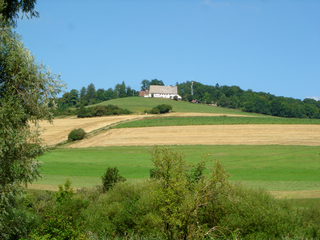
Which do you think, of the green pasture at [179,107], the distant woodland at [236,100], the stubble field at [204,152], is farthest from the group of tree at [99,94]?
the stubble field at [204,152]

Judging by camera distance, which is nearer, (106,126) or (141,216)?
(141,216)

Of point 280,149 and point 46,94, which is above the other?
point 46,94

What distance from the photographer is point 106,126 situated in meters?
57.5

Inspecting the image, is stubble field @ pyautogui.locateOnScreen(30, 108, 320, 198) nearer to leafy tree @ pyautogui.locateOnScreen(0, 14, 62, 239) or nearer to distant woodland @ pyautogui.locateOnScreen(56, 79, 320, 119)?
leafy tree @ pyautogui.locateOnScreen(0, 14, 62, 239)

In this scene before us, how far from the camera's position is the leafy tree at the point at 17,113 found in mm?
8570

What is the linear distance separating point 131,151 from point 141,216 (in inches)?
1134

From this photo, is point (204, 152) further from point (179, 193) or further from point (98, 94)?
point (98, 94)

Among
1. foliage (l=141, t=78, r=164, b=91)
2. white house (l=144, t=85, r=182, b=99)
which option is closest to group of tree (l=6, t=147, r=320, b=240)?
white house (l=144, t=85, r=182, b=99)

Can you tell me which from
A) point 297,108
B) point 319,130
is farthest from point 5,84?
point 297,108

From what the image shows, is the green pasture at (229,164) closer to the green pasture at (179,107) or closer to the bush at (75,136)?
the bush at (75,136)

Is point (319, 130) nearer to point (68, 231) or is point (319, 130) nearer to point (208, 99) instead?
point (68, 231)

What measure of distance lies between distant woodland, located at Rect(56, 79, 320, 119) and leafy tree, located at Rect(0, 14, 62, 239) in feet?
109

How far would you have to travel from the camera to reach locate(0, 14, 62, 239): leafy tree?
8570 millimetres

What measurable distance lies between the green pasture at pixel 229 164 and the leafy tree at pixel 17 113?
32.3 ft
